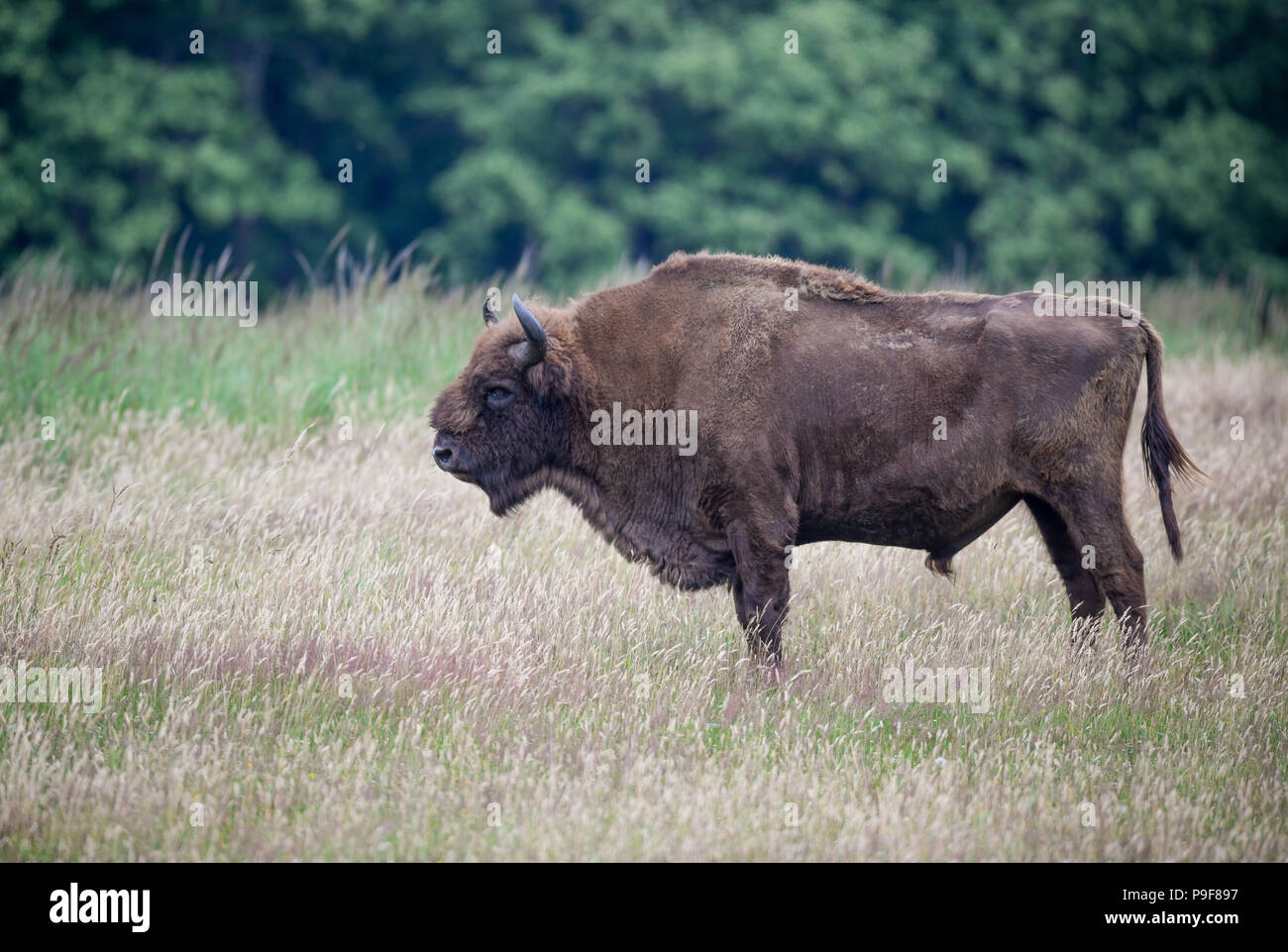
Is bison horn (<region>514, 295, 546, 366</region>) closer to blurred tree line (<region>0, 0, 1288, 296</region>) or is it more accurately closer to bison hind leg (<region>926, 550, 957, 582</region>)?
bison hind leg (<region>926, 550, 957, 582</region>)

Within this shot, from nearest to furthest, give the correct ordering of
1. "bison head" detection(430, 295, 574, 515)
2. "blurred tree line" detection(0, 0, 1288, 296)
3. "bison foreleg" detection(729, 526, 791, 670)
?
"bison foreleg" detection(729, 526, 791, 670) → "bison head" detection(430, 295, 574, 515) → "blurred tree line" detection(0, 0, 1288, 296)

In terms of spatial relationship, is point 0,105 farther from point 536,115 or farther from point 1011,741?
point 1011,741

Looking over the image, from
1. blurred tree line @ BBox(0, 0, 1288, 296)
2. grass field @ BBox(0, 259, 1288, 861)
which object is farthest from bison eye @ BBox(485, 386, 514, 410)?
blurred tree line @ BBox(0, 0, 1288, 296)

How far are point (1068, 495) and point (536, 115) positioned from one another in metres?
18.8

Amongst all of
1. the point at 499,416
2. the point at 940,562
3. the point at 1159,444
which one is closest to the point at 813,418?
the point at 940,562

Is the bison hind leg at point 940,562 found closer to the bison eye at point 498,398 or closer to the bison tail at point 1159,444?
the bison tail at point 1159,444

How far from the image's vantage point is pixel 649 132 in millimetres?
23750

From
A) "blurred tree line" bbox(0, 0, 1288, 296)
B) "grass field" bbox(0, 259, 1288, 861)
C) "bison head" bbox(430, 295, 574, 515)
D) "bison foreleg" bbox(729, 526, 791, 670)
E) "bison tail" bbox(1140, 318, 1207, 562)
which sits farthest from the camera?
"blurred tree line" bbox(0, 0, 1288, 296)

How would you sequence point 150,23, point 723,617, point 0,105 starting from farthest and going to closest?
1. point 150,23
2. point 0,105
3. point 723,617

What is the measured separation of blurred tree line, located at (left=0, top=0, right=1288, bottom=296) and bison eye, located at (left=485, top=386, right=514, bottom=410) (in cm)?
1485

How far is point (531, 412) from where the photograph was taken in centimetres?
703

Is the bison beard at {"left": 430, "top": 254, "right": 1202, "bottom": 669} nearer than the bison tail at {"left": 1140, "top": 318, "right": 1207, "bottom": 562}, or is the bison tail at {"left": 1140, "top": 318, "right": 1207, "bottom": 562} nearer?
the bison beard at {"left": 430, "top": 254, "right": 1202, "bottom": 669}

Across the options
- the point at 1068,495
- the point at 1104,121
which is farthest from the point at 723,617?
the point at 1104,121

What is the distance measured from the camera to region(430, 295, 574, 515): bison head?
22.9 feet
